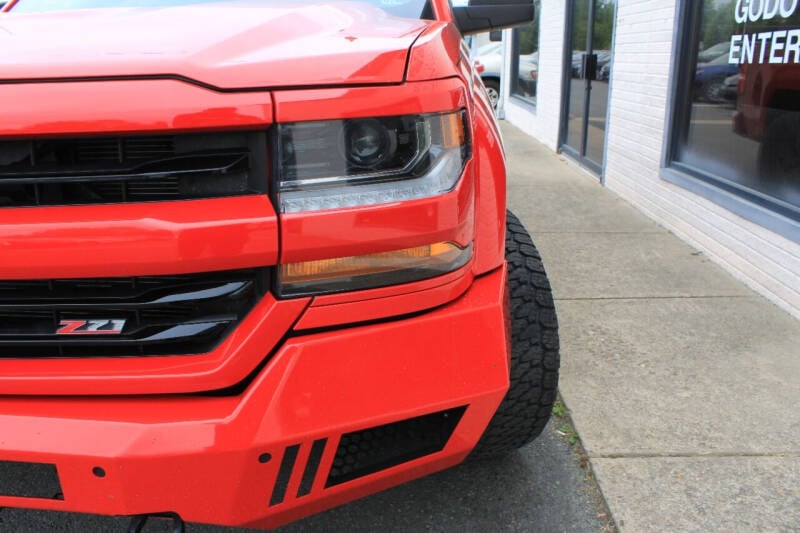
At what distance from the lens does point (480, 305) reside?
1624 millimetres

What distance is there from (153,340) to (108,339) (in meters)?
0.10

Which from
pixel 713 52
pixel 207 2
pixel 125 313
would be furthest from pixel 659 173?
pixel 125 313

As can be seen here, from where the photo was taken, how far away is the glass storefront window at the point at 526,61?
10648mm

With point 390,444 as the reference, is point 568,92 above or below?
above

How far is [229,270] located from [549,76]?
8.66 m

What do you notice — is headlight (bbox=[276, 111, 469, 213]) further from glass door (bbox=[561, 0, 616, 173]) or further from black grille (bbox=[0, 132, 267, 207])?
glass door (bbox=[561, 0, 616, 173])

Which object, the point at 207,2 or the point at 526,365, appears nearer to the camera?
the point at 526,365

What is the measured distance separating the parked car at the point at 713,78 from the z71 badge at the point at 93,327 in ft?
13.8

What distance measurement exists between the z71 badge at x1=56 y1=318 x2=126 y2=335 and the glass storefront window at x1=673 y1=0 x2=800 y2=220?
11.5ft

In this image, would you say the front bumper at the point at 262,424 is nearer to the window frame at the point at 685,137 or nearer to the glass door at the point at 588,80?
the window frame at the point at 685,137

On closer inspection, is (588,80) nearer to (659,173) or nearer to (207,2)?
(659,173)

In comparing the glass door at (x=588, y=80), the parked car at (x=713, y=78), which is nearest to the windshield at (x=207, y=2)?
the parked car at (x=713, y=78)

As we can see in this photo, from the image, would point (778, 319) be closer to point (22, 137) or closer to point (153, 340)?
point (153, 340)

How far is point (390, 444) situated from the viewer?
1674 mm
